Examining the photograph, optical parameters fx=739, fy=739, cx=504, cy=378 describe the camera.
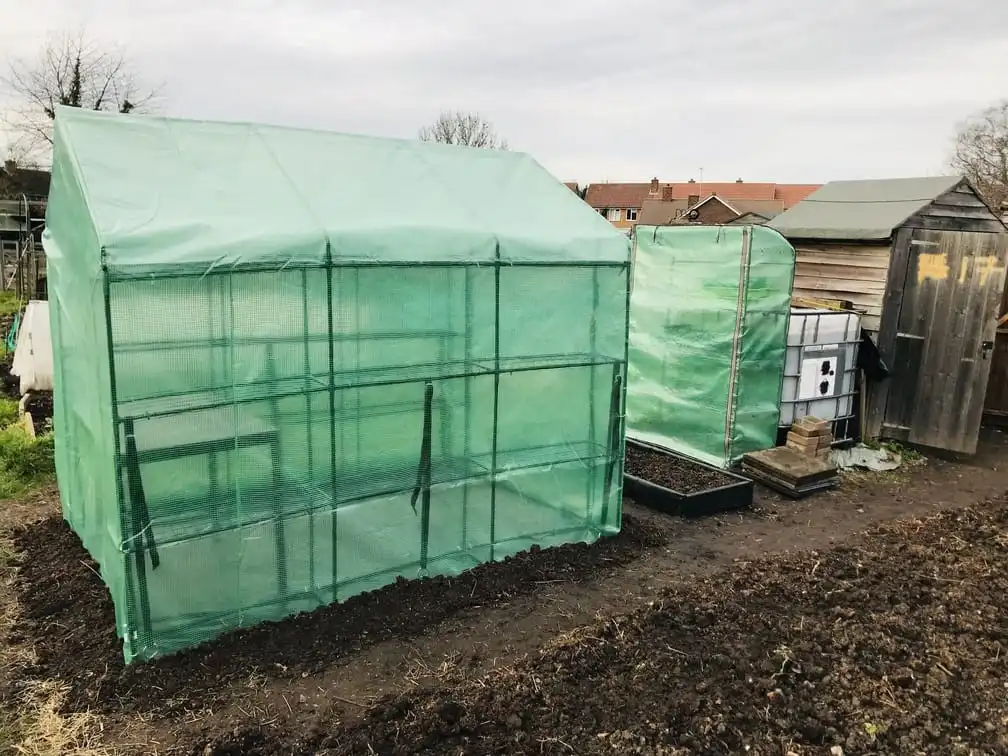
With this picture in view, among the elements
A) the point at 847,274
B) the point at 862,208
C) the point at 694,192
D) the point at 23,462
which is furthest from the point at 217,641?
the point at 694,192

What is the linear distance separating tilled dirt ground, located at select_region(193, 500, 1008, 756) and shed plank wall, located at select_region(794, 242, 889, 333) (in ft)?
14.7

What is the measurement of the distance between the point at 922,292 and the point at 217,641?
322 inches

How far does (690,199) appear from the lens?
44781mm

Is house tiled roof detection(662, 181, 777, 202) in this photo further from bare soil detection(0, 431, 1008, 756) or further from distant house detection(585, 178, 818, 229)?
bare soil detection(0, 431, 1008, 756)

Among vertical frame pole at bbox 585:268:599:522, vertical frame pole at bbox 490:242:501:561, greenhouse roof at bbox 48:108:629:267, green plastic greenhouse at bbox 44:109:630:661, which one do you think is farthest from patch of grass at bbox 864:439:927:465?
vertical frame pole at bbox 490:242:501:561

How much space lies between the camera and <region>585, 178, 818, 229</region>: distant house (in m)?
41.2

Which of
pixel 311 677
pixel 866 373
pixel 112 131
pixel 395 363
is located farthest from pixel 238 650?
pixel 866 373

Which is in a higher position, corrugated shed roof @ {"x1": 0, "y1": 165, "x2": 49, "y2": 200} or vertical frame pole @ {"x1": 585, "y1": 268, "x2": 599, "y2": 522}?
corrugated shed roof @ {"x1": 0, "y1": 165, "x2": 49, "y2": 200}

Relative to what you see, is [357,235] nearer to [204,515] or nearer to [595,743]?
[204,515]

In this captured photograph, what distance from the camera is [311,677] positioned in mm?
3898

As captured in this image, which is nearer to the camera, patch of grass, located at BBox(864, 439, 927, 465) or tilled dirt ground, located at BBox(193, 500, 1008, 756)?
tilled dirt ground, located at BBox(193, 500, 1008, 756)

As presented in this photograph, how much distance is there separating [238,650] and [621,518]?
122 inches

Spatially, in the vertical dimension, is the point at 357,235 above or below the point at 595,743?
above

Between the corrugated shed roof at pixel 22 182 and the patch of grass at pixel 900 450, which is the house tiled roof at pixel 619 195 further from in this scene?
the patch of grass at pixel 900 450
